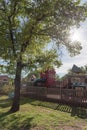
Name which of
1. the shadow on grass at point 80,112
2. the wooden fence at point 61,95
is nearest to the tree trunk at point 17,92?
the shadow on grass at point 80,112

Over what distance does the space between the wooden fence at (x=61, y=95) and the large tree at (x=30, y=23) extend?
13.3 ft

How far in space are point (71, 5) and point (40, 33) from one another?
286 cm

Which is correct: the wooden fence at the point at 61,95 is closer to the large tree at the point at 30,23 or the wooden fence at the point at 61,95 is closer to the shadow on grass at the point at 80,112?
the shadow on grass at the point at 80,112

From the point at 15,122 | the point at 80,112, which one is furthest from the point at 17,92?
the point at 80,112

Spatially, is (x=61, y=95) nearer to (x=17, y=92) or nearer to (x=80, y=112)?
(x=17, y=92)

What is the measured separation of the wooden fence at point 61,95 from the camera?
18.2 metres

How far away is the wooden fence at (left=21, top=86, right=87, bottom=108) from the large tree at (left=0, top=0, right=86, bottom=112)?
405 centimetres

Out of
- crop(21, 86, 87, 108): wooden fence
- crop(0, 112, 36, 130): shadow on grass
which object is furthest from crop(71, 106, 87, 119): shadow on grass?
crop(0, 112, 36, 130): shadow on grass

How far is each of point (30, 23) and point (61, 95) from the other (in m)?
7.61

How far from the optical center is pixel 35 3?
15734mm

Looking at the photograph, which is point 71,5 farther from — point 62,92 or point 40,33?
point 62,92

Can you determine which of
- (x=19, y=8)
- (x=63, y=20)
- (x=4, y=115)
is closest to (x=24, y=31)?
(x=19, y=8)

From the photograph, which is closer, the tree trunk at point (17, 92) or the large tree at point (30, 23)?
the large tree at point (30, 23)

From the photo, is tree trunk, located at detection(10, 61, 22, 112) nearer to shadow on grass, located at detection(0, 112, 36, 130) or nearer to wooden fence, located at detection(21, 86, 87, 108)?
shadow on grass, located at detection(0, 112, 36, 130)
